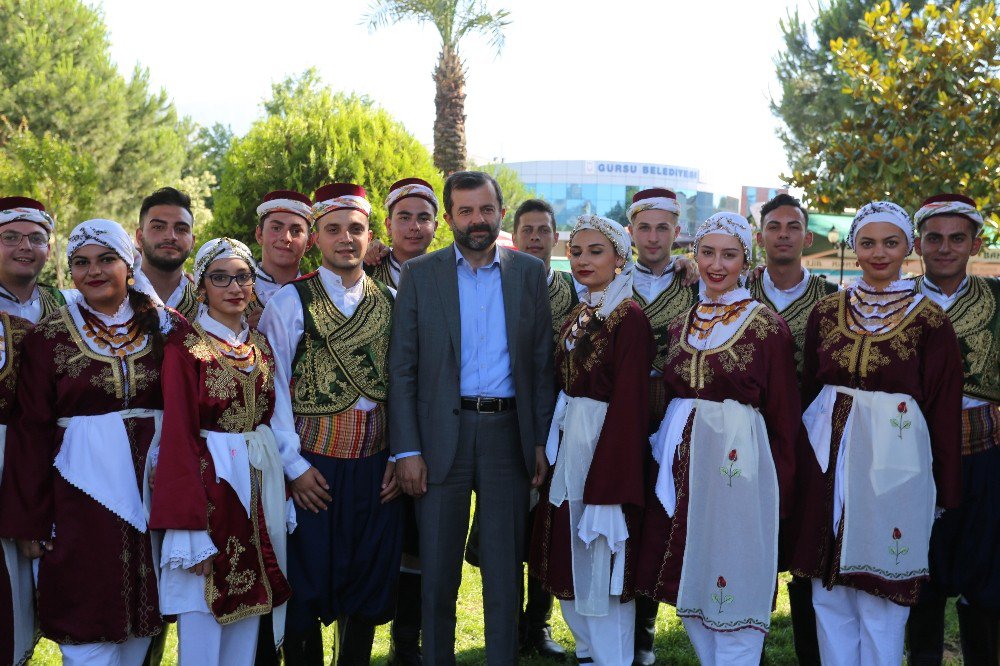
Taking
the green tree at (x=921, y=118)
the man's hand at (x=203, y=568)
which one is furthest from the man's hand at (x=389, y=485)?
the green tree at (x=921, y=118)

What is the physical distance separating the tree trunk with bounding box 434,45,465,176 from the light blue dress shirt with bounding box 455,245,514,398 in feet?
37.7

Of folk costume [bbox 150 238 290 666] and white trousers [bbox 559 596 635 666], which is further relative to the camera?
white trousers [bbox 559 596 635 666]

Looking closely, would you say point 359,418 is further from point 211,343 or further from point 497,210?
point 497,210

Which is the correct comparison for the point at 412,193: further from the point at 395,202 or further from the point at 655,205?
the point at 655,205

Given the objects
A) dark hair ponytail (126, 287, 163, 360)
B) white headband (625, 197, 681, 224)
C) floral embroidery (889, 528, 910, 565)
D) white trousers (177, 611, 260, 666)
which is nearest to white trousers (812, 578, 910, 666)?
floral embroidery (889, 528, 910, 565)

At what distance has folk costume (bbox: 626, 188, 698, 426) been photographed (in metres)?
4.15

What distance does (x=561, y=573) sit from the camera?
368cm

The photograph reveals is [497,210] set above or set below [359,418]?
above

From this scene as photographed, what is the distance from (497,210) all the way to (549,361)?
0.73 metres

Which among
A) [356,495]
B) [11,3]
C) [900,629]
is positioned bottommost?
[900,629]

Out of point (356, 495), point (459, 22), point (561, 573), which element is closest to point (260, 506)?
point (356, 495)

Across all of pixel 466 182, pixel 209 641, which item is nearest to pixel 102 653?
pixel 209 641

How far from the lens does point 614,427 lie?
11.7ft

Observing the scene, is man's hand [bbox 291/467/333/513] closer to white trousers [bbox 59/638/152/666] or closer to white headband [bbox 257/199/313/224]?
white trousers [bbox 59/638/152/666]
